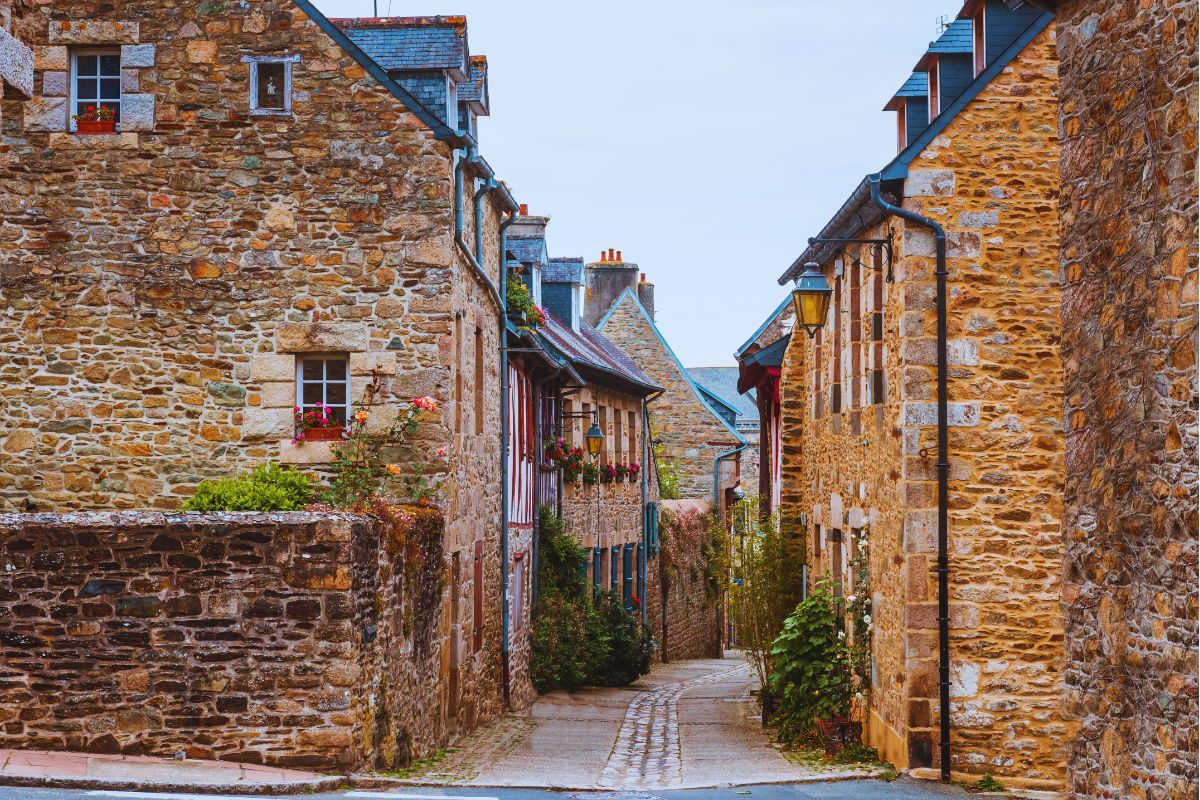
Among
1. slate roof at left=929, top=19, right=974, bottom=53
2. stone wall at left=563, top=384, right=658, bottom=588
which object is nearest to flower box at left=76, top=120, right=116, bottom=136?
slate roof at left=929, top=19, right=974, bottom=53

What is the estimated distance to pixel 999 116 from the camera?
35.8 feet

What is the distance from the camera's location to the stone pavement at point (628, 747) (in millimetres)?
10875

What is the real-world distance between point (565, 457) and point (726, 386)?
22189mm

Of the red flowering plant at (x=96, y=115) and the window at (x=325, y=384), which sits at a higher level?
the red flowering plant at (x=96, y=115)

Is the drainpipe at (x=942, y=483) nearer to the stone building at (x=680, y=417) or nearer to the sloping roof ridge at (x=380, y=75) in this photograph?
the sloping roof ridge at (x=380, y=75)

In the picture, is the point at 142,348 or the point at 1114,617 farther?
the point at 142,348

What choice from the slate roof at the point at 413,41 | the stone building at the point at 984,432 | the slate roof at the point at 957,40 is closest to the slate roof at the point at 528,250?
the slate roof at the point at 413,41

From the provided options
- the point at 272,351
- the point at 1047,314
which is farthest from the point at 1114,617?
the point at 272,351

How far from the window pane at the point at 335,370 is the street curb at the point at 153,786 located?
486cm

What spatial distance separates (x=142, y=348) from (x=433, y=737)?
4.40 metres

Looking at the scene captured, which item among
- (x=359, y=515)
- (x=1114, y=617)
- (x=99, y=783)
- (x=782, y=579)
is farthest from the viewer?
(x=782, y=579)

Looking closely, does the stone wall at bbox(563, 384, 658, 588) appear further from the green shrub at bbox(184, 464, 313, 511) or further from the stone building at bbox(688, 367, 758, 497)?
the green shrub at bbox(184, 464, 313, 511)

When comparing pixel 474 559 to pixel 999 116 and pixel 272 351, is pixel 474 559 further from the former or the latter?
pixel 999 116

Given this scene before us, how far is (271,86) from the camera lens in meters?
13.0
